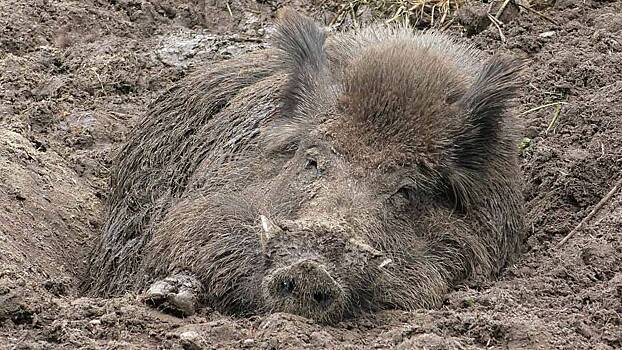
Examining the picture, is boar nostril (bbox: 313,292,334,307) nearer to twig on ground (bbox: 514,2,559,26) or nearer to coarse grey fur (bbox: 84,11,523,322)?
coarse grey fur (bbox: 84,11,523,322)

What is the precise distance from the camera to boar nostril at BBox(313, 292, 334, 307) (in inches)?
167

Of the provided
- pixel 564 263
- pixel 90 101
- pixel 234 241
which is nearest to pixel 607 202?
pixel 564 263

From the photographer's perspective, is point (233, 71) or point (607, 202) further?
point (233, 71)

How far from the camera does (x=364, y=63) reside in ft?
18.0

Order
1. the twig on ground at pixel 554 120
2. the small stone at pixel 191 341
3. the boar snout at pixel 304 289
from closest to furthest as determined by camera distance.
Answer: the small stone at pixel 191 341 < the boar snout at pixel 304 289 < the twig on ground at pixel 554 120

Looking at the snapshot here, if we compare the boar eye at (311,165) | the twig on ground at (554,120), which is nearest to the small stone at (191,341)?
the boar eye at (311,165)

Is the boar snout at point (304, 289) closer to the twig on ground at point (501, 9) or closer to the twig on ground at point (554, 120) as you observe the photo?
the twig on ground at point (554, 120)

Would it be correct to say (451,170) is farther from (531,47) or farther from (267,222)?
(531,47)

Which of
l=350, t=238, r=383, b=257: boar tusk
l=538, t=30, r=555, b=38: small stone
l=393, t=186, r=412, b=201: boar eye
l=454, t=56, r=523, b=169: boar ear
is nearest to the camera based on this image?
l=350, t=238, r=383, b=257: boar tusk

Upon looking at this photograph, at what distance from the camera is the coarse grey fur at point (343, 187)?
453 centimetres

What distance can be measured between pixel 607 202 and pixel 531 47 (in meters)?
2.30

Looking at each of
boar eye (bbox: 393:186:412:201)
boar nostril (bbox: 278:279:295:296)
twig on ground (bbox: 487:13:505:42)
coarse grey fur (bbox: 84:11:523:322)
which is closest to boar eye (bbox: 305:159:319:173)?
coarse grey fur (bbox: 84:11:523:322)

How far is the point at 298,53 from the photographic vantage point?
579 centimetres

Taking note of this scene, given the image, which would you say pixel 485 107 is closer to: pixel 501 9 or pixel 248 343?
→ pixel 248 343
